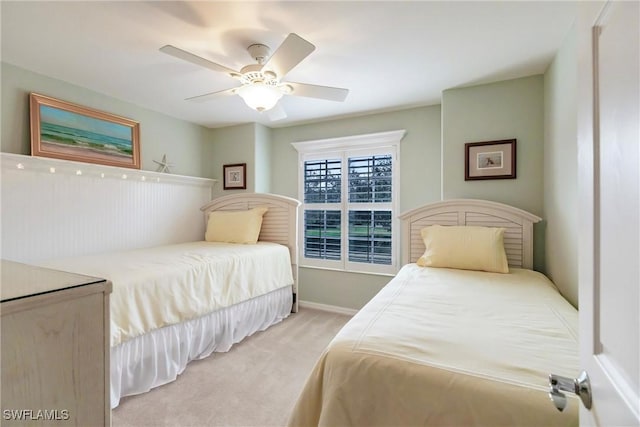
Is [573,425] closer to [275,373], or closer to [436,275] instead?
[436,275]

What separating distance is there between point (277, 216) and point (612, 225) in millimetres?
3271

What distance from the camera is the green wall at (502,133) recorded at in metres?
2.47

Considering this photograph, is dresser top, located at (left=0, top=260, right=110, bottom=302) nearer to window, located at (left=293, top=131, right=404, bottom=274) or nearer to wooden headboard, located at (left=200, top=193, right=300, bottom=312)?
wooden headboard, located at (left=200, top=193, right=300, bottom=312)

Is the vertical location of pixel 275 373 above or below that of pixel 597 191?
below

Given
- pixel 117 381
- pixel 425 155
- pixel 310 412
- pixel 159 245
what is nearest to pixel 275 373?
pixel 117 381

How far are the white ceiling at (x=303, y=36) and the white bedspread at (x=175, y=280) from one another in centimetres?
158

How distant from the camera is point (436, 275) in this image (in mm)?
2064

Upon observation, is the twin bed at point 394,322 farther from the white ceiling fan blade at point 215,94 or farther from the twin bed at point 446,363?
the white ceiling fan blade at point 215,94

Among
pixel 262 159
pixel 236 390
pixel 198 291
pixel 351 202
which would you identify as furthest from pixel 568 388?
pixel 262 159

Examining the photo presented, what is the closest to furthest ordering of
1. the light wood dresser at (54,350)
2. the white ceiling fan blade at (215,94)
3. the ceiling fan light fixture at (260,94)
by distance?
the light wood dresser at (54,350)
the ceiling fan light fixture at (260,94)
the white ceiling fan blade at (215,94)

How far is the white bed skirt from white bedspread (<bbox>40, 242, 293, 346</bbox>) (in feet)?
Result: 0.34

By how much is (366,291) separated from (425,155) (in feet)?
5.63

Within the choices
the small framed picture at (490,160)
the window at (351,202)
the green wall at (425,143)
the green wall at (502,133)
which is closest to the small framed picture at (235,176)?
the green wall at (425,143)

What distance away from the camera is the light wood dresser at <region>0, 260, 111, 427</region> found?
0.59 m
